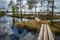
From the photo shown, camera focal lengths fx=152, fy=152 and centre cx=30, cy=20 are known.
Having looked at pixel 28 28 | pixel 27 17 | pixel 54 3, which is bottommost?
pixel 28 28

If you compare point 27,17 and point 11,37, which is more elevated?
point 27,17

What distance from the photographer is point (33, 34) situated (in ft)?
7.93

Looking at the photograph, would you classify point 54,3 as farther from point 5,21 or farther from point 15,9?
point 5,21

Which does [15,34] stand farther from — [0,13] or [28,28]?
[0,13]

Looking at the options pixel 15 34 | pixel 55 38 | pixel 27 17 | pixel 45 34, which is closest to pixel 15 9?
pixel 27 17

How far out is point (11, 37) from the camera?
246 cm

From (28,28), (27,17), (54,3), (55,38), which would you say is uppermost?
(54,3)

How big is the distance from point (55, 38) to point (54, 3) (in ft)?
1.82

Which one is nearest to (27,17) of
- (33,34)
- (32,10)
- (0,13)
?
(32,10)

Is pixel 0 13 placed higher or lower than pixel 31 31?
higher

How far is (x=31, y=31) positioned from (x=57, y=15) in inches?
19.1

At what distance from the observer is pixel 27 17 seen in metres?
2.46

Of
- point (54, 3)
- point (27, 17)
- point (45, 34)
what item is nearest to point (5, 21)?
point (27, 17)

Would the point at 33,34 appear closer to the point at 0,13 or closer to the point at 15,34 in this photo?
the point at 15,34
